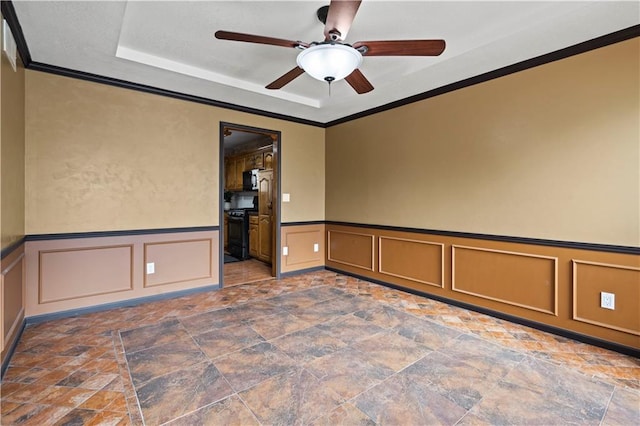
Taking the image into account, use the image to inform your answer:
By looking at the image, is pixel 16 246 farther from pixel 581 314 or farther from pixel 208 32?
pixel 581 314

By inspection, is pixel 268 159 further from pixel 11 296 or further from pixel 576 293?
pixel 576 293

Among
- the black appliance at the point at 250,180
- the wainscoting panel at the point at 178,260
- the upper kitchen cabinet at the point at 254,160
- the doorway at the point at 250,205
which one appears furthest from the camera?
the black appliance at the point at 250,180

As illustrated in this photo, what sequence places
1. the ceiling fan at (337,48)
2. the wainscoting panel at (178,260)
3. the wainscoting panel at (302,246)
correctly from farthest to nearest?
the wainscoting panel at (302,246) → the wainscoting panel at (178,260) → the ceiling fan at (337,48)

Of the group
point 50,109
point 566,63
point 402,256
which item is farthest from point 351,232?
point 50,109

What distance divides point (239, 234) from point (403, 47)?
506 centimetres

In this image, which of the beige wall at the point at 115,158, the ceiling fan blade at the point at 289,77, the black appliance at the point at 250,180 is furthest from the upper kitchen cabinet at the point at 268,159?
the ceiling fan blade at the point at 289,77

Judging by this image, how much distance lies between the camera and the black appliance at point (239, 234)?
6199 mm

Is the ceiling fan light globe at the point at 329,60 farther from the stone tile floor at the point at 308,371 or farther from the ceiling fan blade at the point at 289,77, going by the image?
the stone tile floor at the point at 308,371

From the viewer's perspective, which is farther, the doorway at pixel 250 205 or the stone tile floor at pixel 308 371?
the doorway at pixel 250 205

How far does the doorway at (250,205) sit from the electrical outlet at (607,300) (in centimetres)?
Answer: 368

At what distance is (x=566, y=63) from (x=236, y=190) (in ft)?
20.4

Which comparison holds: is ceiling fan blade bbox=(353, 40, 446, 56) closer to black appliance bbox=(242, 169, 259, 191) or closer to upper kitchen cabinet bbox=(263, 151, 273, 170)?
upper kitchen cabinet bbox=(263, 151, 273, 170)

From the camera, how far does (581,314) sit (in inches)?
104

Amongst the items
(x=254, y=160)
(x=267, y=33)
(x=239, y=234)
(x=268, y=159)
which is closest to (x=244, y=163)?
(x=254, y=160)
